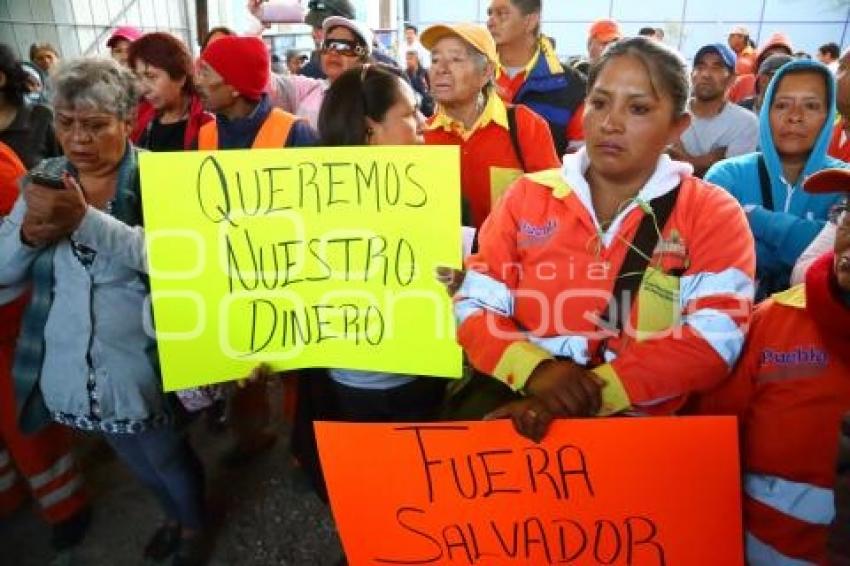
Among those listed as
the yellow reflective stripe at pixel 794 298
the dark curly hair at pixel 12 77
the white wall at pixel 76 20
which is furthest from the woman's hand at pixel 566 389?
the white wall at pixel 76 20

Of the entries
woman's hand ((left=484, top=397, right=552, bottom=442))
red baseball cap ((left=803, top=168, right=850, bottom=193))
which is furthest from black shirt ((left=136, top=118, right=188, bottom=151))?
red baseball cap ((left=803, top=168, right=850, bottom=193))

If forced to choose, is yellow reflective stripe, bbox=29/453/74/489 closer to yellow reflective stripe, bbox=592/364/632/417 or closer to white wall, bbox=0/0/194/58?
yellow reflective stripe, bbox=592/364/632/417

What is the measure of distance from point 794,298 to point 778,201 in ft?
3.41

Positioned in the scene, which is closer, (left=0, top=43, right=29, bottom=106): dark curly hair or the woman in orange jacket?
the woman in orange jacket

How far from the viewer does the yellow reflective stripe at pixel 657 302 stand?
118 cm

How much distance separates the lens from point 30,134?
2436 millimetres

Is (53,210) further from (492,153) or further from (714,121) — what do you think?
(714,121)

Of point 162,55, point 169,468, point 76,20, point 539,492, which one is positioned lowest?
point 169,468

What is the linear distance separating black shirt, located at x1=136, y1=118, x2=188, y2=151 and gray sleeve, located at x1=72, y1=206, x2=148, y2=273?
1312mm

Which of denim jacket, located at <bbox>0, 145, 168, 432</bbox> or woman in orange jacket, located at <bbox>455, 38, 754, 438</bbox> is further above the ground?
woman in orange jacket, located at <bbox>455, 38, 754, 438</bbox>

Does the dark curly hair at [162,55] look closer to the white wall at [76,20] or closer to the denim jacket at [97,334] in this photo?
the denim jacket at [97,334]

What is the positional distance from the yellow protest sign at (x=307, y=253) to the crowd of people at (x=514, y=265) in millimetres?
126

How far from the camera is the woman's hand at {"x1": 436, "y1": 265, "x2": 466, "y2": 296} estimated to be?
56.3 inches

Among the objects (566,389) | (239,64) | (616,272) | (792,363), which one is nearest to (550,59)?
(239,64)
